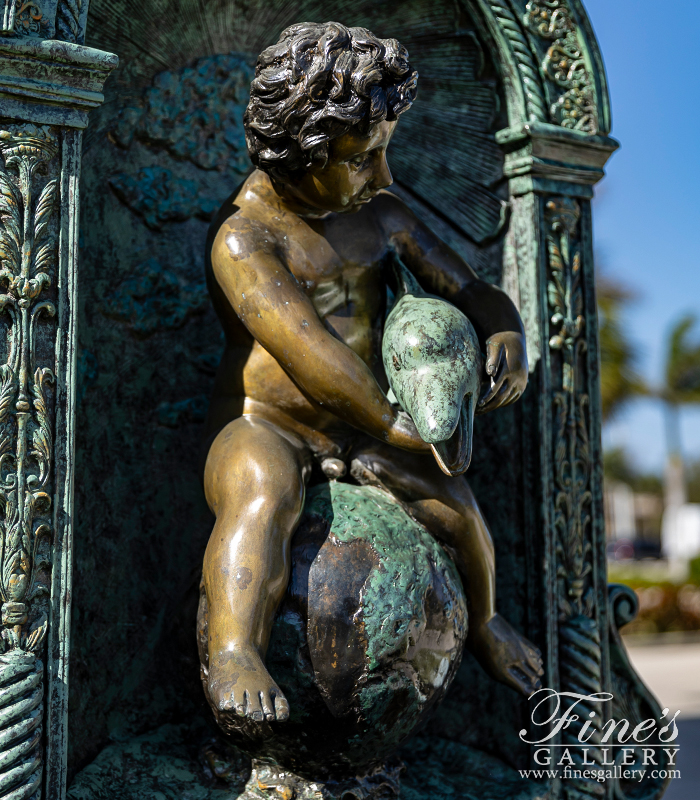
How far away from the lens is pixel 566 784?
9.66 ft

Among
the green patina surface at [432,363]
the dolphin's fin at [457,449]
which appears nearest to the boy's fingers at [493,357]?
the green patina surface at [432,363]

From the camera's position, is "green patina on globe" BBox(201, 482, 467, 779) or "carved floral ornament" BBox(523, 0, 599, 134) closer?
"green patina on globe" BBox(201, 482, 467, 779)

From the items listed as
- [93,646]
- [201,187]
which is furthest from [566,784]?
[201,187]

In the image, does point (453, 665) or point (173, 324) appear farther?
point (173, 324)

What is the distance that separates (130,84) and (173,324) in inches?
29.1

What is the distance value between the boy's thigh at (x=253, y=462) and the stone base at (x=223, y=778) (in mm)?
702

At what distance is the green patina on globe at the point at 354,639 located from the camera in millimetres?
2250

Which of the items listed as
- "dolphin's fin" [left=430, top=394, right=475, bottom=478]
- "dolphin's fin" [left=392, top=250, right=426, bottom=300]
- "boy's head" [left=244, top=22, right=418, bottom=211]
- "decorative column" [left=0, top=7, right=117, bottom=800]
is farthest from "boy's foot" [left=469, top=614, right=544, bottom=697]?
"boy's head" [left=244, top=22, right=418, bottom=211]

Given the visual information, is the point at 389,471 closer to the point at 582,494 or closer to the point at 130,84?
the point at 582,494

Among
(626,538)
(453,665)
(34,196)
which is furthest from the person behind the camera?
(626,538)

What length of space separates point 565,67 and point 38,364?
199 centimetres

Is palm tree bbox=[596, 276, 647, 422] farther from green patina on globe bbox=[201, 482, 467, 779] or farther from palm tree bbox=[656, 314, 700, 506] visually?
green patina on globe bbox=[201, 482, 467, 779]

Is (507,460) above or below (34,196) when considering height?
below

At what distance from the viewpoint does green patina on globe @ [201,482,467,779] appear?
2250 millimetres
